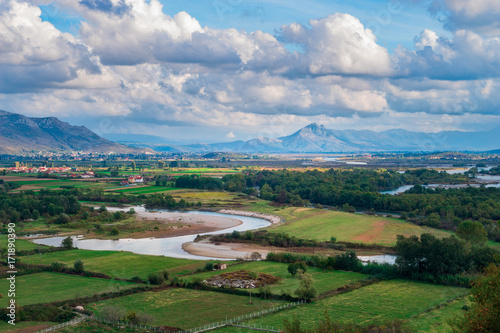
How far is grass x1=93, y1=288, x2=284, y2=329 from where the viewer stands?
33.4 m

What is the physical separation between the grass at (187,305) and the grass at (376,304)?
3071mm

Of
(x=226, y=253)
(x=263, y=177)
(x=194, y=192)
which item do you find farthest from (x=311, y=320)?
(x=263, y=177)

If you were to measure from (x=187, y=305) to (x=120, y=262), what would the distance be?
57.2 ft

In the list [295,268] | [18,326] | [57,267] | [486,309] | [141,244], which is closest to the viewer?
[486,309]

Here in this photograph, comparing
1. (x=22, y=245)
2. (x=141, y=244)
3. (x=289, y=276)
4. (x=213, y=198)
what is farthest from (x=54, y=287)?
(x=213, y=198)

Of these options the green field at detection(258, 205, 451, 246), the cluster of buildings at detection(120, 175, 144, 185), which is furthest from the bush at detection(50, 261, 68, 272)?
the cluster of buildings at detection(120, 175, 144, 185)

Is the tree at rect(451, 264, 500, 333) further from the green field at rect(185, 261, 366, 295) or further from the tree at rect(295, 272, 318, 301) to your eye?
the green field at rect(185, 261, 366, 295)

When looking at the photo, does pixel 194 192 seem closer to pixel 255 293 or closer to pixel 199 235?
pixel 199 235

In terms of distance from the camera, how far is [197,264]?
5078 cm

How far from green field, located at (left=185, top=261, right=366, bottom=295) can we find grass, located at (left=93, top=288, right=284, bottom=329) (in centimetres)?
352

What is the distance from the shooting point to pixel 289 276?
45.7 m

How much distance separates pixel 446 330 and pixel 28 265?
40747 mm

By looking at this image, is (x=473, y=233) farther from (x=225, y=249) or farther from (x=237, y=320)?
(x=237, y=320)

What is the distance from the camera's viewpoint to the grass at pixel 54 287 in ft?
122
